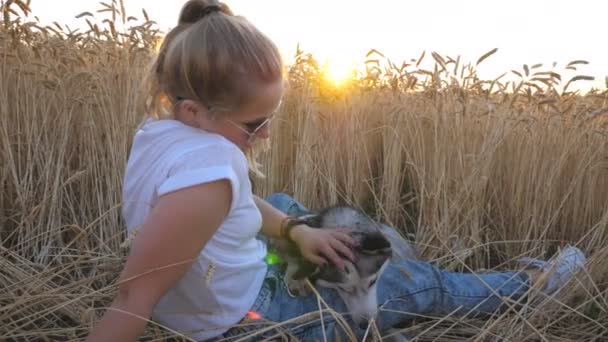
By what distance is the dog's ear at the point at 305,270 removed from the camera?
1.38 m

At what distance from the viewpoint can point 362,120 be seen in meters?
2.54

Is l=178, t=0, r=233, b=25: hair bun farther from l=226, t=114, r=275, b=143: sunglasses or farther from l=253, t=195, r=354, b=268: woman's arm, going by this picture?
l=253, t=195, r=354, b=268: woman's arm

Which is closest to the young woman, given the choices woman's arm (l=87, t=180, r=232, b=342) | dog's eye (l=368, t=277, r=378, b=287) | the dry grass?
woman's arm (l=87, t=180, r=232, b=342)

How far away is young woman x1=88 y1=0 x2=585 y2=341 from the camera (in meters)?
0.96

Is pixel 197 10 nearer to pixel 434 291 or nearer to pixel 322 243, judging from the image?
pixel 322 243

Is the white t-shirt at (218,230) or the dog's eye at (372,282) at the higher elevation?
the white t-shirt at (218,230)

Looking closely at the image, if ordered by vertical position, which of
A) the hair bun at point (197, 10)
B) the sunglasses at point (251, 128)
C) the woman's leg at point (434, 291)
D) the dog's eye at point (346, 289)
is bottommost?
the woman's leg at point (434, 291)

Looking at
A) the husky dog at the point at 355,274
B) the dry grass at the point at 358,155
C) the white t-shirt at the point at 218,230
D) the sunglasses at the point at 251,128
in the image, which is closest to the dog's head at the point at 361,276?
the husky dog at the point at 355,274

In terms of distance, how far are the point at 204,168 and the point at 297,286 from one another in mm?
510

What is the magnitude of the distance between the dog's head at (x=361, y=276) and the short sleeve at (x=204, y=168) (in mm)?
434

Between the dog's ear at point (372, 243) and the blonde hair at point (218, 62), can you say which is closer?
the blonde hair at point (218, 62)

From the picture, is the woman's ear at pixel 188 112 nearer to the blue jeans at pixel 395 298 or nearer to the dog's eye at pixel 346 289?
the blue jeans at pixel 395 298

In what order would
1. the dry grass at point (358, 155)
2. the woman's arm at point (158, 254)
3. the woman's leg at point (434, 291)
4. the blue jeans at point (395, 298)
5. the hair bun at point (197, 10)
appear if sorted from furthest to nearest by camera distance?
1. the dry grass at point (358, 155)
2. the woman's leg at point (434, 291)
3. the blue jeans at point (395, 298)
4. the hair bun at point (197, 10)
5. the woman's arm at point (158, 254)

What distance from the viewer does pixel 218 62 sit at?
1.04m
